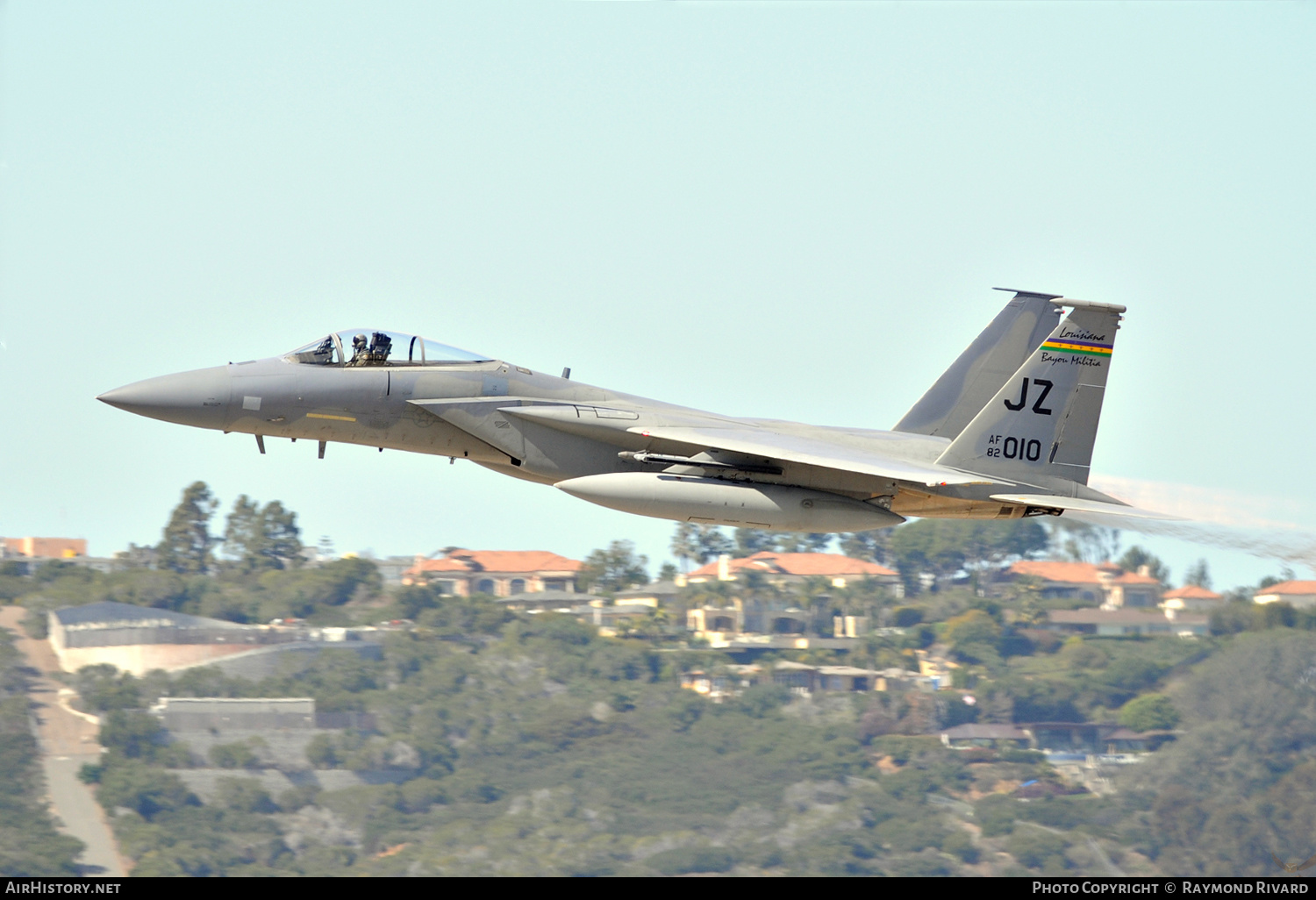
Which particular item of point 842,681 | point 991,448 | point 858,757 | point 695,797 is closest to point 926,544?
point 842,681

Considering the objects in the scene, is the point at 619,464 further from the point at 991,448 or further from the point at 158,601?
the point at 158,601

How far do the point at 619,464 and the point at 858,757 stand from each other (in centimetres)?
7620

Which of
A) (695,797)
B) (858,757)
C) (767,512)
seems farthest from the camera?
(858,757)

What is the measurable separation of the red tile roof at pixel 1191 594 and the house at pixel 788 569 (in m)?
21.1

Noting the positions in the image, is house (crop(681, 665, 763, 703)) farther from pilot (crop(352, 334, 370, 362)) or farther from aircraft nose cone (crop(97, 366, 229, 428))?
aircraft nose cone (crop(97, 366, 229, 428))

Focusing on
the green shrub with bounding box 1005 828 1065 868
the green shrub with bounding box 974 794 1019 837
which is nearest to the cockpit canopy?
the green shrub with bounding box 1005 828 1065 868

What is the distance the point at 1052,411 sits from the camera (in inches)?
759

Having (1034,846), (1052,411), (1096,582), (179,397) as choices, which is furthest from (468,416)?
(1096,582)

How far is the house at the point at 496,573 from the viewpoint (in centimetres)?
10806

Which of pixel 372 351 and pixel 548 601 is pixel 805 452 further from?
pixel 548 601

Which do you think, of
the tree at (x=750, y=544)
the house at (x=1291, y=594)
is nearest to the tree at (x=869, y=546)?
the tree at (x=750, y=544)

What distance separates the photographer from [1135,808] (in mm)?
86188

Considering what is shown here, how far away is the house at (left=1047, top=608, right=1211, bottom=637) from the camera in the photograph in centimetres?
10344

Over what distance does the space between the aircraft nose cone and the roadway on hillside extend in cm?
6428
